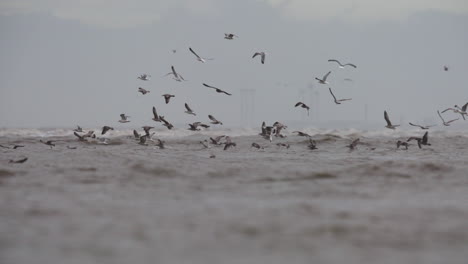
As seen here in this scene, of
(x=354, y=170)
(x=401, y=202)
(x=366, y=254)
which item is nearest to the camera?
(x=366, y=254)

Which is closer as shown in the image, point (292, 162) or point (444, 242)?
point (444, 242)

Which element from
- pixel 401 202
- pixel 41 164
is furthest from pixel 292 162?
pixel 401 202

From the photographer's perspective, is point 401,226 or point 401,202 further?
point 401,202

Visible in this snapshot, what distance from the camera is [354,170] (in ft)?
58.9

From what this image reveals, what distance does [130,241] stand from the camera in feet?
30.1

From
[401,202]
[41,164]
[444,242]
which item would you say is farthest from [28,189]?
[444,242]

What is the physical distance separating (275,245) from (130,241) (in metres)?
1.88

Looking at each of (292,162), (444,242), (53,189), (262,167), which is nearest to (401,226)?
(444,242)

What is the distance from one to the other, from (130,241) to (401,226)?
386 centimetres

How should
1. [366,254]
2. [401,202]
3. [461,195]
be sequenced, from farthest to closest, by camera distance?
[461,195] < [401,202] < [366,254]

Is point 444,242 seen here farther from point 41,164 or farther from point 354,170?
point 41,164

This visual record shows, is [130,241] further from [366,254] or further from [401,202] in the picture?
[401,202]

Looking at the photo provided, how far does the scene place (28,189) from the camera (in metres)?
13.7

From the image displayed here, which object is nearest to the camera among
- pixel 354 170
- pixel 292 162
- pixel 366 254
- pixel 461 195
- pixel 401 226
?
pixel 366 254
